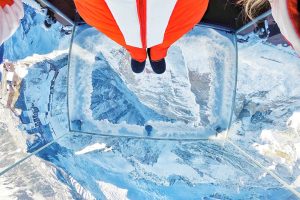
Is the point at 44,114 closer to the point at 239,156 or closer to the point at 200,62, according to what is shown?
the point at 200,62

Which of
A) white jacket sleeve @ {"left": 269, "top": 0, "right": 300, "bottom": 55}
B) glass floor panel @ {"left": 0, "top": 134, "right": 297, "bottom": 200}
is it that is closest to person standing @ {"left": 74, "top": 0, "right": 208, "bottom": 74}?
white jacket sleeve @ {"left": 269, "top": 0, "right": 300, "bottom": 55}

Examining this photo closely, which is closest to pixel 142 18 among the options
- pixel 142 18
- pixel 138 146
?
pixel 142 18

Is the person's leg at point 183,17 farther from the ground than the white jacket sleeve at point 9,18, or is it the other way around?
the white jacket sleeve at point 9,18

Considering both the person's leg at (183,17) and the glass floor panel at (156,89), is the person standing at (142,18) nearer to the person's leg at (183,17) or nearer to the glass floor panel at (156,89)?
the person's leg at (183,17)

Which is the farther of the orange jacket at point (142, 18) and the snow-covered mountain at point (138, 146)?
the snow-covered mountain at point (138, 146)

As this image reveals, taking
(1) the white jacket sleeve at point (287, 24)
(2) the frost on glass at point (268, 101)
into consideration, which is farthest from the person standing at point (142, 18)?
(2) the frost on glass at point (268, 101)

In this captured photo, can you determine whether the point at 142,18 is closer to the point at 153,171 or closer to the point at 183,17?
the point at 183,17

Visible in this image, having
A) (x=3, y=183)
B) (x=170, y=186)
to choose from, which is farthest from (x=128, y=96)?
(x=3, y=183)
